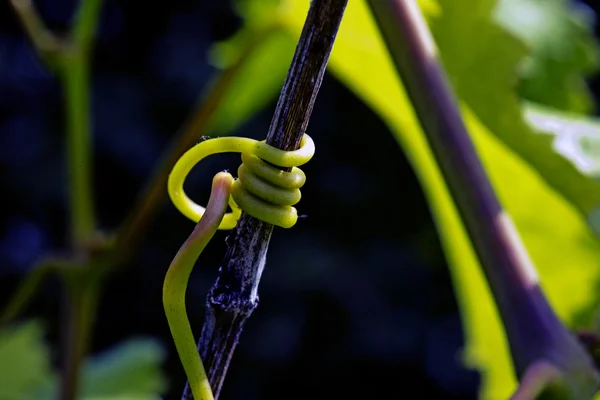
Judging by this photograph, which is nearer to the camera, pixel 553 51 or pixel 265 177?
pixel 265 177

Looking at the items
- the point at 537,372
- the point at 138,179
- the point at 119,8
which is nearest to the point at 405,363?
the point at 138,179

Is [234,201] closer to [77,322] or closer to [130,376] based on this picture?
[77,322]

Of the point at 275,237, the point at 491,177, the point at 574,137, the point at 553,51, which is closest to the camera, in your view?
the point at 574,137

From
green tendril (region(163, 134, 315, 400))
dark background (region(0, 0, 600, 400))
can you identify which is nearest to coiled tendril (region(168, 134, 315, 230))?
green tendril (region(163, 134, 315, 400))

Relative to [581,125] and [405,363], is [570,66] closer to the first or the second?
[581,125]

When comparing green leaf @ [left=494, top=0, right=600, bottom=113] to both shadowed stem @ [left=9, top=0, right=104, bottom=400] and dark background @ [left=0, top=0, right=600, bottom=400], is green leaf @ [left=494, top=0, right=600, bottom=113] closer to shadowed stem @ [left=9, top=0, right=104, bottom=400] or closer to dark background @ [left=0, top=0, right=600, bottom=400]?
shadowed stem @ [left=9, top=0, right=104, bottom=400]

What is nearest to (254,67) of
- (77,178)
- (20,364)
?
(77,178)
